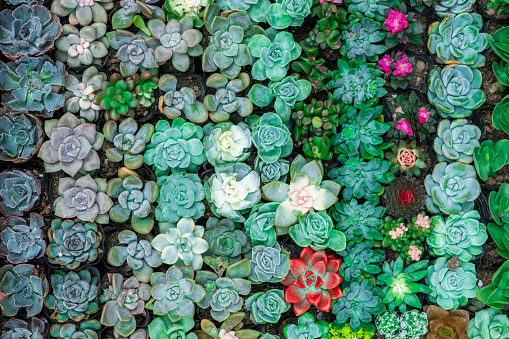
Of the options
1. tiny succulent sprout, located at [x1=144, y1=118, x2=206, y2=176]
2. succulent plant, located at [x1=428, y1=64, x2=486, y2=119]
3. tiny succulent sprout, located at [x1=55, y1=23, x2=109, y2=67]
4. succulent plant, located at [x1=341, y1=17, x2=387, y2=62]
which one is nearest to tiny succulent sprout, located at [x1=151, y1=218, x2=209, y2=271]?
tiny succulent sprout, located at [x1=144, y1=118, x2=206, y2=176]

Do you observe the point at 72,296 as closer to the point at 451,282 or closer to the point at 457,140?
the point at 451,282

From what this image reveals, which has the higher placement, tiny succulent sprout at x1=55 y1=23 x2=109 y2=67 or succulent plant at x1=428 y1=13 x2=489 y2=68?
succulent plant at x1=428 y1=13 x2=489 y2=68

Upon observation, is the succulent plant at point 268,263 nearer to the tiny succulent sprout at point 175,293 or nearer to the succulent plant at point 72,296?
the tiny succulent sprout at point 175,293

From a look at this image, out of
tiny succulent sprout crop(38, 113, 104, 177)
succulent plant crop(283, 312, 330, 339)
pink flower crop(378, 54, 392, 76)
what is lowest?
succulent plant crop(283, 312, 330, 339)

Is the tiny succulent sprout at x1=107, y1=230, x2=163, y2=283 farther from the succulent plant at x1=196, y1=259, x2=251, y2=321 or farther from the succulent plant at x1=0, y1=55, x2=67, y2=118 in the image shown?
the succulent plant at x1=0, y1=55, x2=67, y2=118

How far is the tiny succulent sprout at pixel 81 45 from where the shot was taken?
157 centimetres

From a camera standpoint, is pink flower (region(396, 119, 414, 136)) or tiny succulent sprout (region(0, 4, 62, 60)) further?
pink flower (region(396, 119, 414, 136))

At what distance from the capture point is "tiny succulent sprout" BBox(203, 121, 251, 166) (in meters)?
Result: 1.59

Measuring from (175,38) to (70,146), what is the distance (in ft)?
1.84

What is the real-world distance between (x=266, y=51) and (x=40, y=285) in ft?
4.04

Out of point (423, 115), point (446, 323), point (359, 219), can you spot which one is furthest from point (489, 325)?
point (423, 115)

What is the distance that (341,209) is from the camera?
1.65 meters

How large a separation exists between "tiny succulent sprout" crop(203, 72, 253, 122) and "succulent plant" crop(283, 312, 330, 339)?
0.84 m

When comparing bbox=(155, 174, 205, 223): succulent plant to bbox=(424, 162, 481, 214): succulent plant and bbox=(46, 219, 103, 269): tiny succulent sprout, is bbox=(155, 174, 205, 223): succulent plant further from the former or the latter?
bbox=(424, 162, 481, 214): succulent plant
